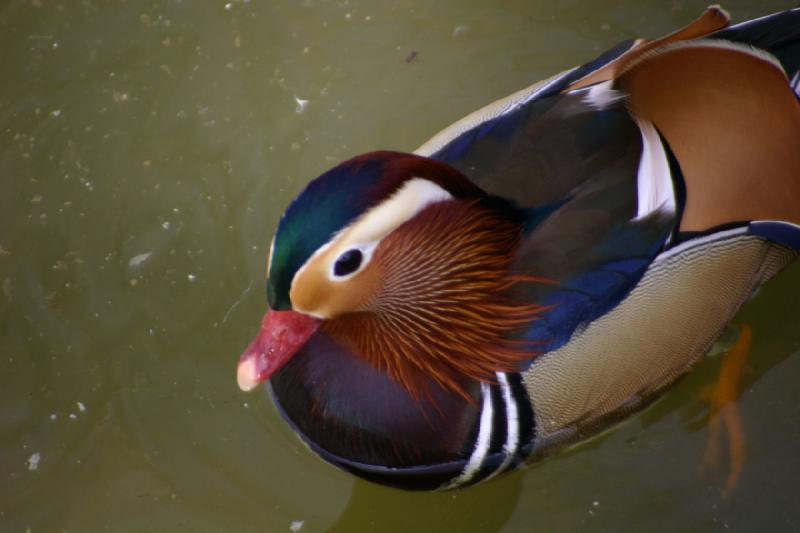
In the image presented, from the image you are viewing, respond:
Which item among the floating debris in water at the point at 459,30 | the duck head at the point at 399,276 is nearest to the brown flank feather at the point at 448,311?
the duck head at the point at 399,276

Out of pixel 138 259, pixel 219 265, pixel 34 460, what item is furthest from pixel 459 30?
pixel 34 460

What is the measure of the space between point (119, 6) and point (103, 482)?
1440 millimetres

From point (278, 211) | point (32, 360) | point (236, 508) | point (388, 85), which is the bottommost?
point (236, 508)

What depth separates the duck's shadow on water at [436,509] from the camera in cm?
203

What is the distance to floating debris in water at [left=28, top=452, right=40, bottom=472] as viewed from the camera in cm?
212

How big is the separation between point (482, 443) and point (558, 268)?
405 millimetres

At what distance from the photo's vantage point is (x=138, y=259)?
92.7 inches

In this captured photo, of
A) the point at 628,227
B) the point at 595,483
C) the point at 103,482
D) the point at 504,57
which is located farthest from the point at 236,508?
the point at 504,57

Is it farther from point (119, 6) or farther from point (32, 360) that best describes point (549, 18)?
point (32, 360)

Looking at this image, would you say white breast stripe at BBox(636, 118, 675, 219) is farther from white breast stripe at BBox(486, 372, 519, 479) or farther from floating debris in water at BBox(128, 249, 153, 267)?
floating debris in water at BBox(128, 249, 153, 267)

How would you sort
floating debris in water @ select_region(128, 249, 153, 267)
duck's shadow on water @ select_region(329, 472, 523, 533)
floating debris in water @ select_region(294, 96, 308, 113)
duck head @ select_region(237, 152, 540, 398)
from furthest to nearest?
1. floating debris in water @ select_region(294, 96, 308, 113)
2. floating debris in water @ select_region(128, 249, 153, 267)
3. duck's shadow on water @ select_region(329, 472, 523, 533)
4. duck head @ select_region(237, 152, 540, 398)

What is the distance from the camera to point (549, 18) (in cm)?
263

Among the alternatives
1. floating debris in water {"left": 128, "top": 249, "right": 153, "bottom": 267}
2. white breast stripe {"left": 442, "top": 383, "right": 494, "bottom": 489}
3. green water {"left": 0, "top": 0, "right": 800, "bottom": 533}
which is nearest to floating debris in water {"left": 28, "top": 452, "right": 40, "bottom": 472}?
green water {"left": 0, "top": 0, "right": 800, "bottom": 533}

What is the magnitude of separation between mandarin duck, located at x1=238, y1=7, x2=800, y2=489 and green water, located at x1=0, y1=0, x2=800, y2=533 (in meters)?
0.24
